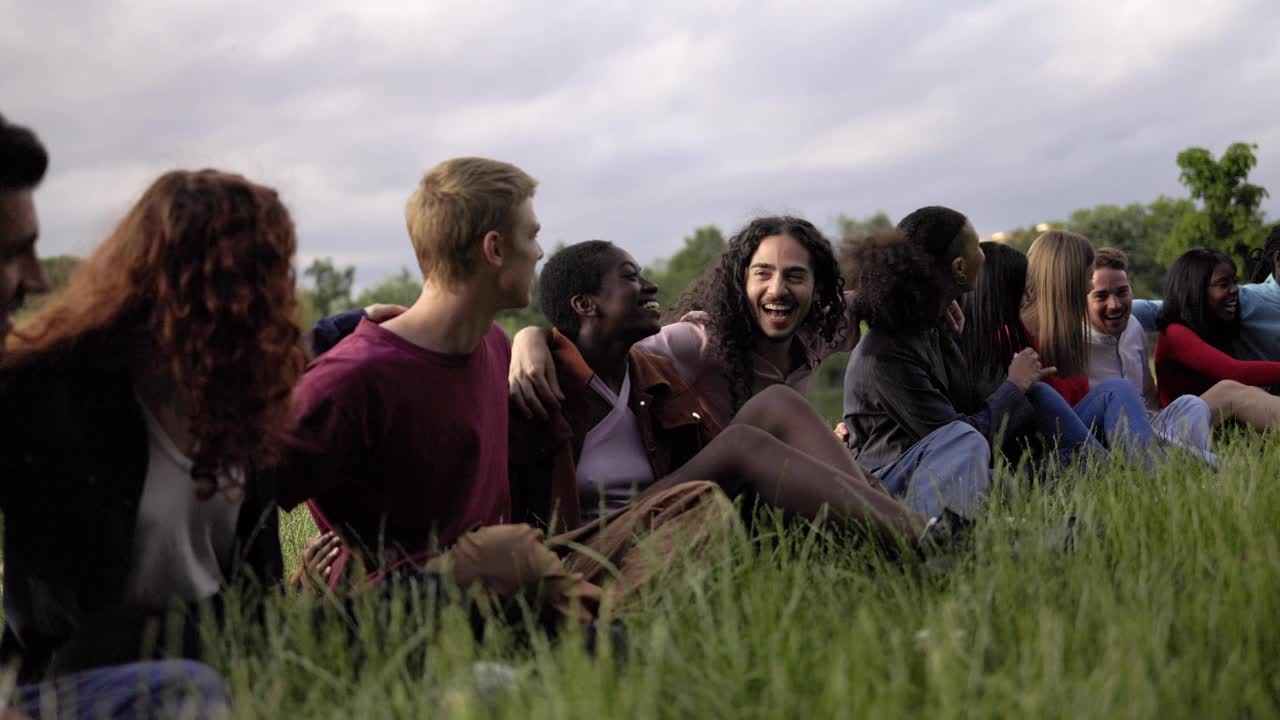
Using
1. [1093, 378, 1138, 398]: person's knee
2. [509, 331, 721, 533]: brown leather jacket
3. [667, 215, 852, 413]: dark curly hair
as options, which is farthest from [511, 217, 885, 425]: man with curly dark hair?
[1093, 378, 1138, 398]: person's knee

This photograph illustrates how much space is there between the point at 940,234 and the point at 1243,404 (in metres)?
2.48

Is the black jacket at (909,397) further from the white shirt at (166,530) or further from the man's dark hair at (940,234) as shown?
the white shirt at (166,530)

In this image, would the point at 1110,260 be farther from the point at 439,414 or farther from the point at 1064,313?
the point at 439,414

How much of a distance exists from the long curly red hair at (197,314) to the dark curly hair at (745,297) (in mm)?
2764

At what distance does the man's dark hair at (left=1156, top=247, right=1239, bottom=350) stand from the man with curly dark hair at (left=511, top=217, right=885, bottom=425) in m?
3.00

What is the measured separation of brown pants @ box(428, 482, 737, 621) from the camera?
3059 millimetres

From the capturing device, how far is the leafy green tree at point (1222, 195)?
30781mm

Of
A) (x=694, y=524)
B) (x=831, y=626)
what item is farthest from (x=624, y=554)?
(x=831, y=626)

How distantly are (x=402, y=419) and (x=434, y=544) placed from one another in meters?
0.49

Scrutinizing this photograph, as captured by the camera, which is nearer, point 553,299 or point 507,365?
point 507,365

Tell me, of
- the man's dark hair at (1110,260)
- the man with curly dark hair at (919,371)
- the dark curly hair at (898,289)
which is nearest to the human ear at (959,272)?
the man with curly dark hair at (919,371)

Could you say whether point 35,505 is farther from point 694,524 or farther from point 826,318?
point 826,318

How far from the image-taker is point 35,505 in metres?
2.62

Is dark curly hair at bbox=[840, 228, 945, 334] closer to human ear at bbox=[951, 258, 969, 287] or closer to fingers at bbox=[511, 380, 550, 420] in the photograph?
human ear at bbox=[951, 258, 969, 287]
